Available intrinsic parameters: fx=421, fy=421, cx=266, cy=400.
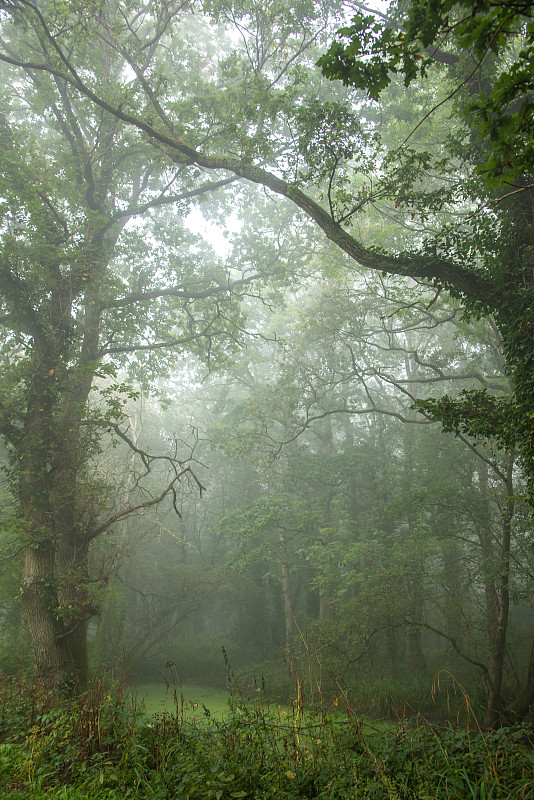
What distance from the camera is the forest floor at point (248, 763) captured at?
2629 millimetres

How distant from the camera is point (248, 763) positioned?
3029mm

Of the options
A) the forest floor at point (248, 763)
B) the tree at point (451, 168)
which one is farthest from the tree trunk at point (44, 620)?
the tree at point (451, 168)

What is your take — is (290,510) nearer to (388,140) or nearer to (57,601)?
(57,601)

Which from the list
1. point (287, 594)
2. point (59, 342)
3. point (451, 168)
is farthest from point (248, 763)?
point (287, 594)

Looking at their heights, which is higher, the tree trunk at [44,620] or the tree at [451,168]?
the tree at [451,168]

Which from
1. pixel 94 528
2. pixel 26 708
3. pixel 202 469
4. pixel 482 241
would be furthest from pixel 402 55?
pixel 202 469

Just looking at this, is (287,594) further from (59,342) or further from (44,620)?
(59,342)

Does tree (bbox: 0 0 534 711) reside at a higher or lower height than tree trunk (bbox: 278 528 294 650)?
higher

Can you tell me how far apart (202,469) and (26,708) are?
13.1 metres

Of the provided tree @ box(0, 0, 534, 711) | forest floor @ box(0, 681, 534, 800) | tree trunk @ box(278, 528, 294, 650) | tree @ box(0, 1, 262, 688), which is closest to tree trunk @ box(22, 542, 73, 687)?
tree @ box(0, 1, 262, 688)

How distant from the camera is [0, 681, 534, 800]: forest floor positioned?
263 cm

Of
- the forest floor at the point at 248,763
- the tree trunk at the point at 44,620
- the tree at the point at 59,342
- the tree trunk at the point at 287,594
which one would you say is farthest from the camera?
the tree trunk at the point at 287,594

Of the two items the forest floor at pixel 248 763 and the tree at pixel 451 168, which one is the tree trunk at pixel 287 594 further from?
the forest floor at pixel 248 763

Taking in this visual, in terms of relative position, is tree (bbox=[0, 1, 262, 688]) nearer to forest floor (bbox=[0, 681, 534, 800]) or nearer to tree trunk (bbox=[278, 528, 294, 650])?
forest floor (bbox=[0, 681, 534, 800])
